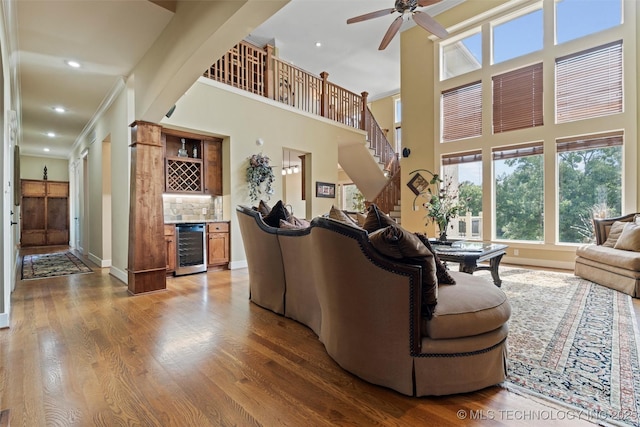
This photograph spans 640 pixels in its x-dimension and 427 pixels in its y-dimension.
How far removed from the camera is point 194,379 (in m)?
1.87

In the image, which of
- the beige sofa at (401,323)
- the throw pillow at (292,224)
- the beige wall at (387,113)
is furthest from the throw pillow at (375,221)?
the beige wall at (387,113)

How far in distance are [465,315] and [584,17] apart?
251 inches

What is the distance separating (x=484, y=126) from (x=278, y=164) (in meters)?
4.25

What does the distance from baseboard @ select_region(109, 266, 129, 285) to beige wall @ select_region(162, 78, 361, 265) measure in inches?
64.6

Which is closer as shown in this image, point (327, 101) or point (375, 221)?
point (375, 221)

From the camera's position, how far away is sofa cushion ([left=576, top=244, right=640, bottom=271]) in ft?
11.6

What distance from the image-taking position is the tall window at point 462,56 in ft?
21.0

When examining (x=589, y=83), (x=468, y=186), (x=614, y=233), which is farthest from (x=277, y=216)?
(x=589, y=83)

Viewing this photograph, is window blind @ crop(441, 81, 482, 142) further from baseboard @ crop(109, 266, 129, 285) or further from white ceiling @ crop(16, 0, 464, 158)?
baseboard @ crop(109, 266, 129, 285)

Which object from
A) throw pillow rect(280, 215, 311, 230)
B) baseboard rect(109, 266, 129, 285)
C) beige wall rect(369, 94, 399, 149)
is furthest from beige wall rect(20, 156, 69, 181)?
beige wall rect(369, 94, 399, 149)

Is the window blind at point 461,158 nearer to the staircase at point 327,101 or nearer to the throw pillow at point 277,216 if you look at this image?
the staircase at point 327,101

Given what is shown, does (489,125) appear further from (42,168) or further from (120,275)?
(42,168)

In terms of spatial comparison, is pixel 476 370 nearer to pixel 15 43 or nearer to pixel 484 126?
pixel 15 43

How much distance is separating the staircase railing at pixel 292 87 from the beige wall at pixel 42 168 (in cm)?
799
